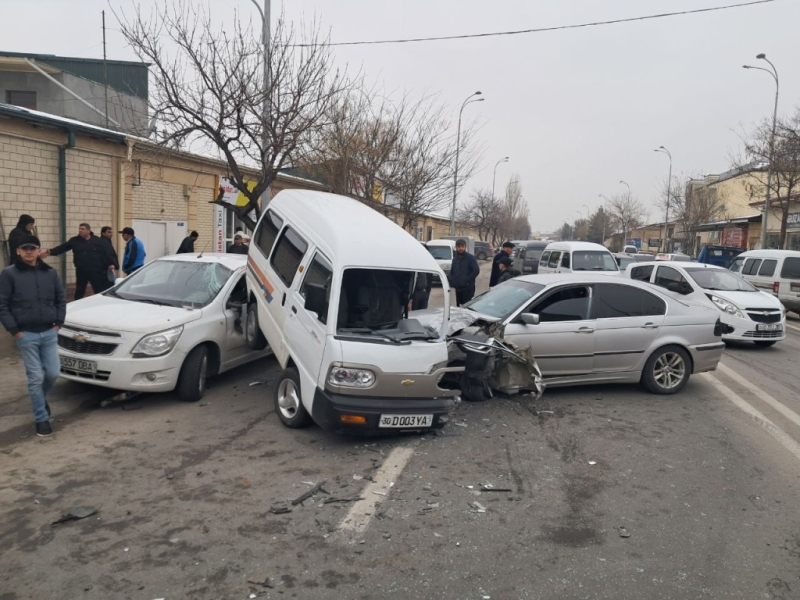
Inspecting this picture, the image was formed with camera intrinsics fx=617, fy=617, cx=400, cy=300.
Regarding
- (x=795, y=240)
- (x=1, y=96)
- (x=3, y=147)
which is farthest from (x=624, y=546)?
(x=795, y=240)

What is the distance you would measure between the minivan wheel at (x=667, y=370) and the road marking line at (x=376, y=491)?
3756mm

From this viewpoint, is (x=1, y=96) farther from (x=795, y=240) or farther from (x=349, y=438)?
(x=795, y=240)

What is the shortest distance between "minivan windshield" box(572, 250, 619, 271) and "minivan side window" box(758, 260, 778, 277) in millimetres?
3845

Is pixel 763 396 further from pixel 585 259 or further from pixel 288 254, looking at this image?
pixel 585 259

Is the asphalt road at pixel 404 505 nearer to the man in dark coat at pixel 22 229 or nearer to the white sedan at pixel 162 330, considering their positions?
the white sedan at pixel 162 330

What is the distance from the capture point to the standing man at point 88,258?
10195 mm

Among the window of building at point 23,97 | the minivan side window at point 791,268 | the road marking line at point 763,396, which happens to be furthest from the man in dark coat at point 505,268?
the window of building at point 23,97

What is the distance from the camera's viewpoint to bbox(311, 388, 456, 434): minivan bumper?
5449 millimetres

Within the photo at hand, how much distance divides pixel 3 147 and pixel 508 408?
10.7 meters

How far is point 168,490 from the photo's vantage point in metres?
4.67

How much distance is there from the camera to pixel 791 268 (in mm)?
16391

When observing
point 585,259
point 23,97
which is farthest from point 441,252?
point 23,97

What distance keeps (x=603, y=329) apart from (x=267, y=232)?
14.9 ft

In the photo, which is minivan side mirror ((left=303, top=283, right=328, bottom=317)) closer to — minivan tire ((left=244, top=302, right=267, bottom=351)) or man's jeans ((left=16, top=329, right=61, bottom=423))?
minivan tire ((left=244, top=302, right=267, bottom=351))
